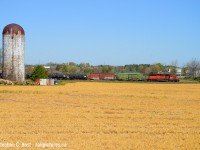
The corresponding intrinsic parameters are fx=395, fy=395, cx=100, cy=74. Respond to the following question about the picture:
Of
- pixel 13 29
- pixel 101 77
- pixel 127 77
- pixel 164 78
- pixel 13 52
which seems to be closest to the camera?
pixel 13 52

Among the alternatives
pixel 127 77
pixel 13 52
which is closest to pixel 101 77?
pixel 127 77

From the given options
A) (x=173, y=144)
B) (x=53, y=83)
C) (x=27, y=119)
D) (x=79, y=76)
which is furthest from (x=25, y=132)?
(x=79, y=76)

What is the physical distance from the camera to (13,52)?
61.8 meters

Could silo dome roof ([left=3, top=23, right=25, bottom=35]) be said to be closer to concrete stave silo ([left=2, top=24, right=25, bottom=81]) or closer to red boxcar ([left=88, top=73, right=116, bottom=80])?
concrete stave silo ([left=2, top=24, right=25, bottom=81])

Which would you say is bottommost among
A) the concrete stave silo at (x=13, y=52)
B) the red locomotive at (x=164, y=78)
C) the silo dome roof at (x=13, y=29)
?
the red locomotive at (x=164, y=78)

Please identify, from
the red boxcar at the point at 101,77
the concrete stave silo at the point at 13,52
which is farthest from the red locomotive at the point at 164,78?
the concrete stave silo at the point at 13,52

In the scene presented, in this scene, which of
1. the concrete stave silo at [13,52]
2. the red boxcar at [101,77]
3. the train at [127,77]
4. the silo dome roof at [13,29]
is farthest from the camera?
the red boxcar at [101,77]

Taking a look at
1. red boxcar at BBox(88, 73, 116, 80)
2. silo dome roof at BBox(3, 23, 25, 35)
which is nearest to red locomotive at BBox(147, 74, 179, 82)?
red boxcar at BBox(88, 73, 116, 80)

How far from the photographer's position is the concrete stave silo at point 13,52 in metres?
61.8

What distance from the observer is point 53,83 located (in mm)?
67062

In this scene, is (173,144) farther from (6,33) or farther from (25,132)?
(6,33)

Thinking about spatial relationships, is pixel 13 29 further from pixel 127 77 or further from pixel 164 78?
pixel 127 77

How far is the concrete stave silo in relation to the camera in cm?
6178

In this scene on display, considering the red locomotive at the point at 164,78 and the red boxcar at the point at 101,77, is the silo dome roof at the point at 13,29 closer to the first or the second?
the red locomotive at the point at 164,78
